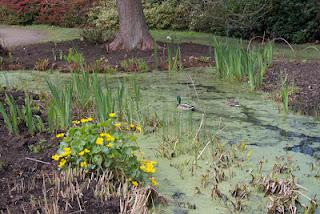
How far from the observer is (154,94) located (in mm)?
6672

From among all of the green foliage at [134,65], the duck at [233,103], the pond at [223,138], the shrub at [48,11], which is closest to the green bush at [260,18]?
the shrub at [48,11]

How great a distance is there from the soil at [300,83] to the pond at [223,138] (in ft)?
0.89

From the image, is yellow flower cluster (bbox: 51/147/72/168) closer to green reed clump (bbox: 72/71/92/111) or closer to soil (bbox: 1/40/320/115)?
green reed clump (bbox: 72/71/92/111)

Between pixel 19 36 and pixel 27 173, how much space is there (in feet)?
37.0

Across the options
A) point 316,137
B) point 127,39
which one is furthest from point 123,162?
point 127,39

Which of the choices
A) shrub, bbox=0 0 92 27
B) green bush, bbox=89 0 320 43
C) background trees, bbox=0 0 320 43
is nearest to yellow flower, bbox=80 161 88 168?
background trees, bbox=0 0 320 43

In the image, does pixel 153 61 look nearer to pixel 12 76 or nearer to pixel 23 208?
pixel 12 76

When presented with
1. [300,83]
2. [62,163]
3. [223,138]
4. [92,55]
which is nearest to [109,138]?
[62,163]

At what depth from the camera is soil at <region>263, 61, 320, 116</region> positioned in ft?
20.4

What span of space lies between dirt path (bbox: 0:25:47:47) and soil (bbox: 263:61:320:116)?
6.86 meters

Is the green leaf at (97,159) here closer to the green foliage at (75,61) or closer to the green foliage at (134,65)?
the green foliage at (75,61)

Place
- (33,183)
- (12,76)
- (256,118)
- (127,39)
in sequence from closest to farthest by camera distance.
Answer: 1. (33,183)
2. (256,118)
3. (12,76)
4. (127,39)

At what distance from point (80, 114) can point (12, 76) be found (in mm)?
2815

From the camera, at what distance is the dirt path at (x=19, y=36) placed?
1326 centimetres
